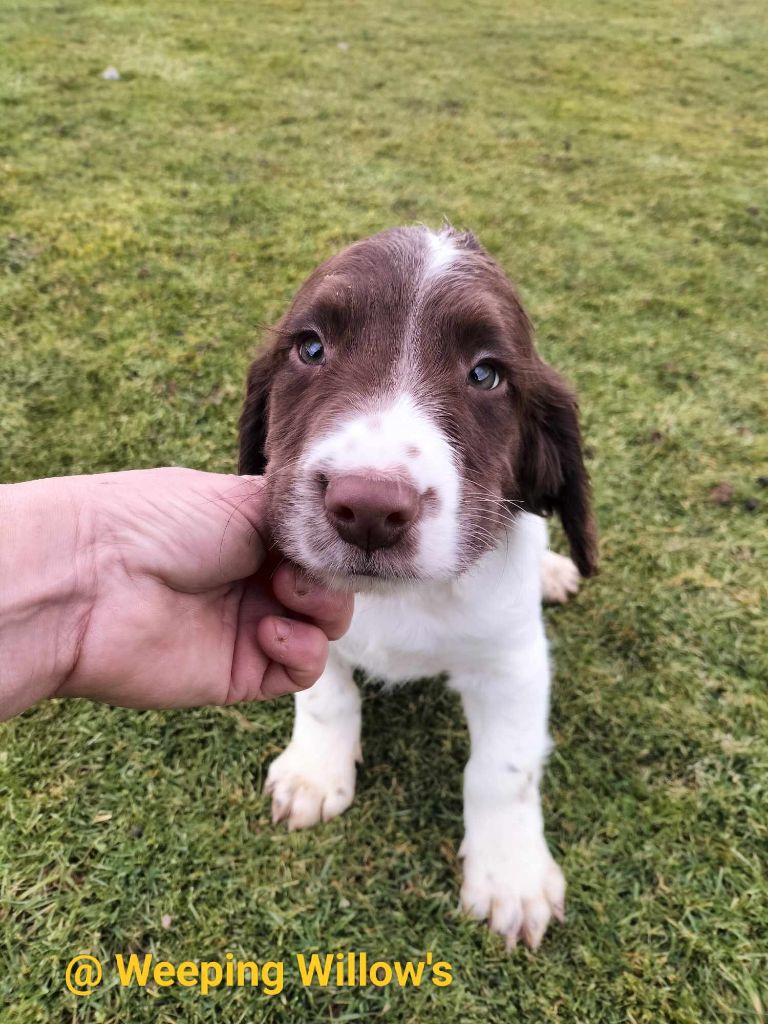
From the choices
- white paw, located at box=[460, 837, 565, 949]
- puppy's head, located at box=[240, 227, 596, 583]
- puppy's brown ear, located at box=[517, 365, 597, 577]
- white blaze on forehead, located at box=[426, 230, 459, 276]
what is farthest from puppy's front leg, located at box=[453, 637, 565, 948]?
white blaze on forehead, located at box=[426, 230, 459, 276]

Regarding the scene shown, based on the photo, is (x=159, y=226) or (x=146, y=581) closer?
(x=146, y=581)

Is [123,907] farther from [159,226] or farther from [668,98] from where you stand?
[668,98]

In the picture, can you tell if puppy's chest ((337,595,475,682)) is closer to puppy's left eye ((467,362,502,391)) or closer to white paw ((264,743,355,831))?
white paw ((264,743,355,831))

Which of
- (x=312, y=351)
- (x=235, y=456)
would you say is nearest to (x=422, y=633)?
(x=312, y=351)

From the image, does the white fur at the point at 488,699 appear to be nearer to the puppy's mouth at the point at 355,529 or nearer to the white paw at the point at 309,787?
the white paw at the point at 309,787

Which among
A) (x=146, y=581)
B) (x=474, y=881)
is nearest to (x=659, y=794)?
(x=474, y=881)

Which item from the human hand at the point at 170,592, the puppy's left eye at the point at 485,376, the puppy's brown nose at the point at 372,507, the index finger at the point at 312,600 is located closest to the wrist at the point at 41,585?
the human hand at the point at 170,592
